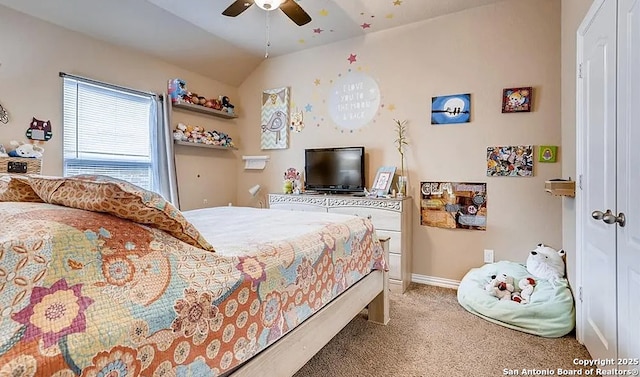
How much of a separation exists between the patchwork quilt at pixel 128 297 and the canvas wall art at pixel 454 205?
7.57 ft

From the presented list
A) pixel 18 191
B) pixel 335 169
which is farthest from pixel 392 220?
pixel 18 191

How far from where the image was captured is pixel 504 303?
7.50ft

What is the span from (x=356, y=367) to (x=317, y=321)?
528 millimetres

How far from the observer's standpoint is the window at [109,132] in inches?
115

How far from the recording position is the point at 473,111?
308 cm

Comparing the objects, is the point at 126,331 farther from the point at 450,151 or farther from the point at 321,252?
the point at 450,151

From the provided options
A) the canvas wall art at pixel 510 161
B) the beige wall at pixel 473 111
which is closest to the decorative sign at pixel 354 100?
the beige wall at pixel 473 111

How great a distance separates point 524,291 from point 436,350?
969mm

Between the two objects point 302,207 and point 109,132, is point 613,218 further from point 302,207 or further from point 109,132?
point 109,132

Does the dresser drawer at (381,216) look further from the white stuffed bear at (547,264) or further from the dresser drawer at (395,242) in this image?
the white stuffed bear at (547,264)

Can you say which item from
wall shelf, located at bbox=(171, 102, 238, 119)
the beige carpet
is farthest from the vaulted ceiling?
the beige carpet

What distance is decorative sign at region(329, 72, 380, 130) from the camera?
3.60 metres

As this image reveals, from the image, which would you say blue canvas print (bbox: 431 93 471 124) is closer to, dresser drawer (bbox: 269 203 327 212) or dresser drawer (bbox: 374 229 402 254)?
dresser drawer (bbox: 374 229 402 254)

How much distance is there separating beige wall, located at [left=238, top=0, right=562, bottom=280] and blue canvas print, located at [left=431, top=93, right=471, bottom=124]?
60 mm
